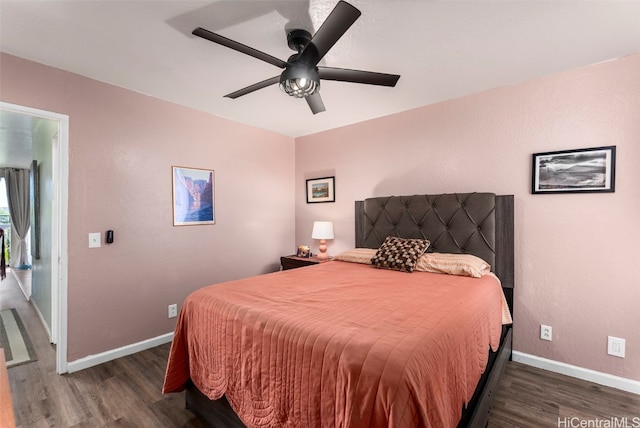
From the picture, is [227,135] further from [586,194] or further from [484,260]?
[586,194]

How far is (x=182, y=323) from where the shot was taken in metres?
1.88

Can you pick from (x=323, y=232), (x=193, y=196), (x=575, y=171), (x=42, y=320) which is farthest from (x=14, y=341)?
(x=575, y=171)

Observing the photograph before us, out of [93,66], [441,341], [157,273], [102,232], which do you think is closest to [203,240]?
[157,273]

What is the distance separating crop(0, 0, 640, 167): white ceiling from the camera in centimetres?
168

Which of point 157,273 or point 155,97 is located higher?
point 155,97

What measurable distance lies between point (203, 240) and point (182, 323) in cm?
159

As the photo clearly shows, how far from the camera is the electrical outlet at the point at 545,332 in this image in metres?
2.46

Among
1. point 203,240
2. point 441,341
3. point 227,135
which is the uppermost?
point 227,135

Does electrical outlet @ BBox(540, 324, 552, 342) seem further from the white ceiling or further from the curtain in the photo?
the curtain

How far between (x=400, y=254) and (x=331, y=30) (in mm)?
1927

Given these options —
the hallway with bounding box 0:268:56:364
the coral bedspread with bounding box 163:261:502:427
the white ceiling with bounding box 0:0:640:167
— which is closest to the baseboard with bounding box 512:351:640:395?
the coral bedspread with bounding box 163:261:502:427

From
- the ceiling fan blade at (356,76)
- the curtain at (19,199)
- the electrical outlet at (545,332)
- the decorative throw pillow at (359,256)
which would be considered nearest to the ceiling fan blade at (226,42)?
the ceiling fan blade at (356,76)

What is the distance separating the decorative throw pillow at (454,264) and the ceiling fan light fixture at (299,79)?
5.81ft

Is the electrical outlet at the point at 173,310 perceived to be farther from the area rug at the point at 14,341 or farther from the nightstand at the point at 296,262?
the nightstand at the point at 296,262
